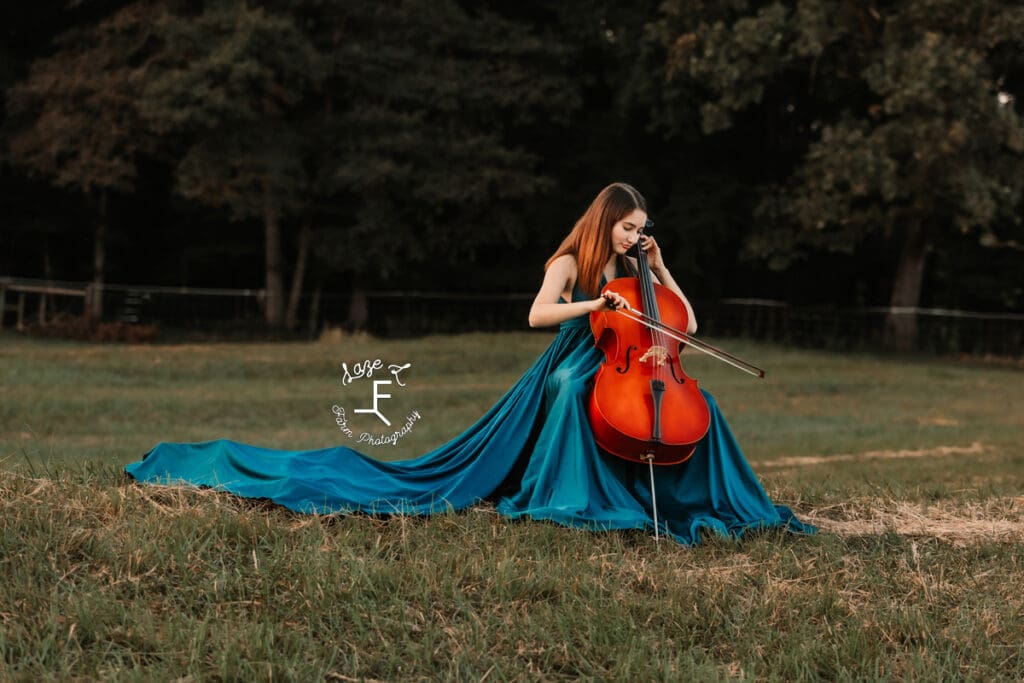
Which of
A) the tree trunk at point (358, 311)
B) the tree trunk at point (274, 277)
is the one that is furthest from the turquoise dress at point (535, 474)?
the tree trunk at point (358, 311)

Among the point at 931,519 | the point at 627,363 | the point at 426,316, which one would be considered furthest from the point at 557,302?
the point at 426,316

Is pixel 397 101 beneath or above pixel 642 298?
above

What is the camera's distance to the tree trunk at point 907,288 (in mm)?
22484

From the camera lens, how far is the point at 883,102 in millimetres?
21125

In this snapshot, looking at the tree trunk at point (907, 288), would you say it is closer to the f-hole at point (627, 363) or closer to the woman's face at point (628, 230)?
the woman's face at point (628, 230)

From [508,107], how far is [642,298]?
20.1m

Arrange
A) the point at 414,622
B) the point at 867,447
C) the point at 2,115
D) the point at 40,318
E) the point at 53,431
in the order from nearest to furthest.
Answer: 1. the point at 414,622
2. the point at 53,431
3. the point at 867,447
4. the point at 40,318
5. the point at 2,115

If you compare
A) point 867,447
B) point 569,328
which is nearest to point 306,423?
point 867,447

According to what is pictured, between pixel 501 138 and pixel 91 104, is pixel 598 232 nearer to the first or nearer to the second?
pixel 91 104

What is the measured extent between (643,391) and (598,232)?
84cm

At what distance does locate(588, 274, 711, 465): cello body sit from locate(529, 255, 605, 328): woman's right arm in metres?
0.06

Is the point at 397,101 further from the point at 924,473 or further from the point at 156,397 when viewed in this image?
the point at 924,473

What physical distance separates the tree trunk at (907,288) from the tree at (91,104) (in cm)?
1463

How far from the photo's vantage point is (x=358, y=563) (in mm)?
4223
